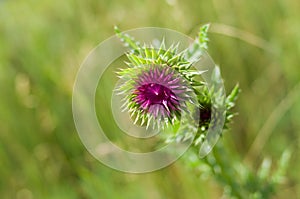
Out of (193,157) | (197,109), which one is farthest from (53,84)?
(197,109)

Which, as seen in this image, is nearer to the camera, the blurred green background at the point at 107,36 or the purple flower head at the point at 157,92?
the purple flower head at the point at 157,92

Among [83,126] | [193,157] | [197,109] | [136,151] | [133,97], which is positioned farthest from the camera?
[83,126]

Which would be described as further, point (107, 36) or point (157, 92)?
point (107, 36)

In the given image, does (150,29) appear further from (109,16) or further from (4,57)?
(4,57)

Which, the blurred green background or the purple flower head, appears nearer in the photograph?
the purple flower head

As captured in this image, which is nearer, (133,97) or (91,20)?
(133,97)

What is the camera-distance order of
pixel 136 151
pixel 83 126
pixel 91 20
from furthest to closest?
pixel 91 20 < pixel 83 126 < pixel 136 151

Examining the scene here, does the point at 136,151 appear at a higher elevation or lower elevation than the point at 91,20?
lower

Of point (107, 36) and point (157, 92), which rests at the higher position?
point (107, 36)
